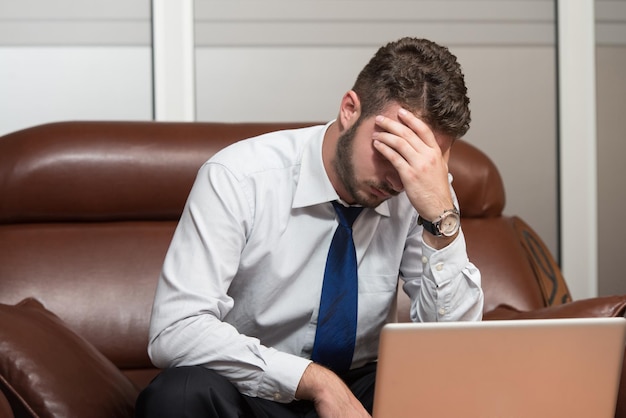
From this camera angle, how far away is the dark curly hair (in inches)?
62.8

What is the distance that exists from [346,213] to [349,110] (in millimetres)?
219

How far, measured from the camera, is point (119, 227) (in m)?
2.29

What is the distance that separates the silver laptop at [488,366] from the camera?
1237mm

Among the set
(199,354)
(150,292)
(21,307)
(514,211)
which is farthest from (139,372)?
(514,211)

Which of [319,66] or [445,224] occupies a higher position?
[319,66]

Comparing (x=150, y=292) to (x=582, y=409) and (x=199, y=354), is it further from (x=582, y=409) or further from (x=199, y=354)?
(x=582, y=409)

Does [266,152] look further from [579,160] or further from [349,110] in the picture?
[579,160]

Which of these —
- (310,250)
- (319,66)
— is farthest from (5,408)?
(319,66)

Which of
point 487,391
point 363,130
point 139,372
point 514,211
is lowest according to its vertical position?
point 139,372

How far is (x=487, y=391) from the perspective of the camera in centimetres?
127

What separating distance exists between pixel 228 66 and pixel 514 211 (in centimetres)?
111

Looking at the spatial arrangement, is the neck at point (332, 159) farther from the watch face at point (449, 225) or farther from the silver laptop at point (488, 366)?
the silver laptop at point (488, 366)

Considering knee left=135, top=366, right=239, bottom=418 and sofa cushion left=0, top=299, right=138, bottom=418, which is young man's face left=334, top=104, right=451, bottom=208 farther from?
sofa cushion left=0, top=299, right=138, bottom=418

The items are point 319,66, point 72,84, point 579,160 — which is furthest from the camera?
point 579,160
